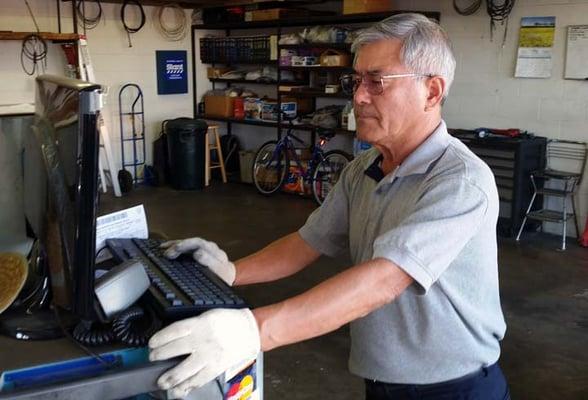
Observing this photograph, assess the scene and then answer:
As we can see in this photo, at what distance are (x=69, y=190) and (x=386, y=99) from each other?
746 mm

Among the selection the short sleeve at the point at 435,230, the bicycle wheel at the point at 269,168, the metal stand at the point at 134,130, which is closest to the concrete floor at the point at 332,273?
the bicycle wheel at the point at 269,168

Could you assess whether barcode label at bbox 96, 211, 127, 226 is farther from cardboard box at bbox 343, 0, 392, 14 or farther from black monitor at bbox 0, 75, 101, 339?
cardboard box at bbox 343, 0, 392, 14

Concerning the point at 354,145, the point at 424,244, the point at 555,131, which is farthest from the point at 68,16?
the point at 424,244

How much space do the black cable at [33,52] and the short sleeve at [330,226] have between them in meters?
6.03

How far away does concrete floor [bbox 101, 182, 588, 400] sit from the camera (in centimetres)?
318

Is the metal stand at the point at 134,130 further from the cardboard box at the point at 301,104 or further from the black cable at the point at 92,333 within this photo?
the black cable at the point at 92,333

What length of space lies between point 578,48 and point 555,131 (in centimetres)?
75

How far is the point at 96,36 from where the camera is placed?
7.46 meters

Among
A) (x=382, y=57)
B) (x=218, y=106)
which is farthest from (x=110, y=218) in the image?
(x=218, y=106)

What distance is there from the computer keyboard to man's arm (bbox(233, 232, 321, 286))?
8.3 inches

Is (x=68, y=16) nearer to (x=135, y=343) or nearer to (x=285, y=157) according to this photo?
(x=285, y=157)

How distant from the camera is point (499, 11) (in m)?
5.96

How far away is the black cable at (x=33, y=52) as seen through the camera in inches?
270

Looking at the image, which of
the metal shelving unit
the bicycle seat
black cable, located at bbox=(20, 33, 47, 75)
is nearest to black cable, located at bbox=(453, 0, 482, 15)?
the metal shelving unit
